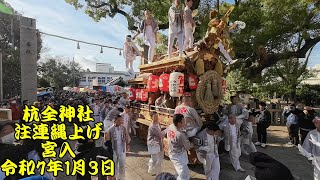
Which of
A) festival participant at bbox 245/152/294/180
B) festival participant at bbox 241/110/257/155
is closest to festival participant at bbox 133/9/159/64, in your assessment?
festival participant at bbox 241/110/257/155

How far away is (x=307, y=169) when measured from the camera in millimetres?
7516

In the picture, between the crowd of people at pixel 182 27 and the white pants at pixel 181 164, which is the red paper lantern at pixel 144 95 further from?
the white pants at pixel 181 164

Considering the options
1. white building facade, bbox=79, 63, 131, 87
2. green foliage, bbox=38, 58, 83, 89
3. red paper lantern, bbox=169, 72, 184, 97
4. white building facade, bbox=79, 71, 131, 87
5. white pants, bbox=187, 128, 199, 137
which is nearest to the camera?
white pants, bbox=187, 128, 199, 137

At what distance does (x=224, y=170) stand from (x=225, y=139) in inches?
36.0

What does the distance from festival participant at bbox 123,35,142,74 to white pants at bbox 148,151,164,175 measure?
7144mm

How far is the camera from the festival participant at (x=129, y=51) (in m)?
13.0

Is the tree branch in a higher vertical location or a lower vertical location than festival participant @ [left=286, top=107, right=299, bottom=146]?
higher

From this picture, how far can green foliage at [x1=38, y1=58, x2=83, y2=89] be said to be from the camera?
47775mm

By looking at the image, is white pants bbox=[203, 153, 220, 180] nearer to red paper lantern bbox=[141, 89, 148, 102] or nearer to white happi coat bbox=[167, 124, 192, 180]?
white happi coat bbox=[167, 124, 192, 180]

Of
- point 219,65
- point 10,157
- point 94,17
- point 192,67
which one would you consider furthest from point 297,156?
point 94,17

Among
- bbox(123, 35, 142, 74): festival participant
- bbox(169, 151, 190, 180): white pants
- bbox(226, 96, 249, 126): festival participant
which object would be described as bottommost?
bbox(169, 151, 190, 180): white pants

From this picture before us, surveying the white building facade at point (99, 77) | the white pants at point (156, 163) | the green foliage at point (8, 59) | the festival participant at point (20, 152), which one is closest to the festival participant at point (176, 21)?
the white pants at point (156, 163)

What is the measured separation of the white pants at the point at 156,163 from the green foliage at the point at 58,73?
42.2 meters

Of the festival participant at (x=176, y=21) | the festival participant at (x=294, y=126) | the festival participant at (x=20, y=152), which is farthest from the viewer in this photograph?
the festival participant at (x=294, y=126)
